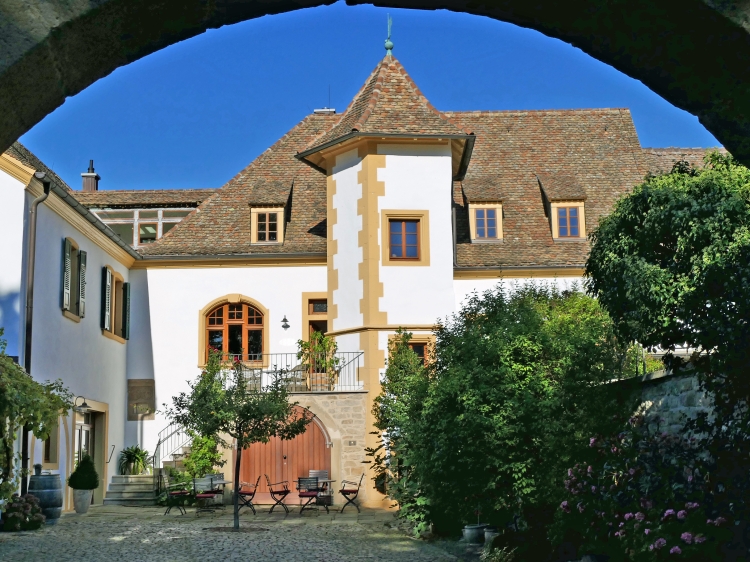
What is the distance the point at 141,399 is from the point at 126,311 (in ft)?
7.06

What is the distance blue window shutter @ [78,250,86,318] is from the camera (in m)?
20.8

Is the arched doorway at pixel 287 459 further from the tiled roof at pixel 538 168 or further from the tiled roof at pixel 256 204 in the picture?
the tiled roof at pixel 538 168

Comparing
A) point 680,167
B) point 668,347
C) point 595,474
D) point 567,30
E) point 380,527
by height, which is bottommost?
point 380,527

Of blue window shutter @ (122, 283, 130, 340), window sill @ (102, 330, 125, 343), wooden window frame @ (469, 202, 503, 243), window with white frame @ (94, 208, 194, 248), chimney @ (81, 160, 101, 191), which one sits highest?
chimney @ (81, 160, 101, 191)

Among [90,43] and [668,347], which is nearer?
[90,43]

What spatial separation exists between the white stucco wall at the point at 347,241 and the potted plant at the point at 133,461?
538 cm

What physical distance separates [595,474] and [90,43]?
24.1 ft

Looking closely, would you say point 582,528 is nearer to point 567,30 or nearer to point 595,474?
point 595,474

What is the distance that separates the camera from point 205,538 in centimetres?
1534

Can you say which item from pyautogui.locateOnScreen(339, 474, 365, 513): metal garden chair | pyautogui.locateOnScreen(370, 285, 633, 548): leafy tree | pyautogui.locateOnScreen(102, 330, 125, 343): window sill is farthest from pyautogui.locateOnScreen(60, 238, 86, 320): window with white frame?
pyautogui.locateOnScreen(370, 285, 633, 548): leafy tree

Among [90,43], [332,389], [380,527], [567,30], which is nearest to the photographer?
[90,43]

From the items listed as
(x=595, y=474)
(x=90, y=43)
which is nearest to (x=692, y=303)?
(x=595, y=474)

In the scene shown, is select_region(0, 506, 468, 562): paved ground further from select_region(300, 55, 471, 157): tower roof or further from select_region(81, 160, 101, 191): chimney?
select_region(81, 160, 101, 191): chimney

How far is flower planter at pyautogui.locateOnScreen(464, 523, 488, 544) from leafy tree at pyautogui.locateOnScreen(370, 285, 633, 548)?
165 mm
